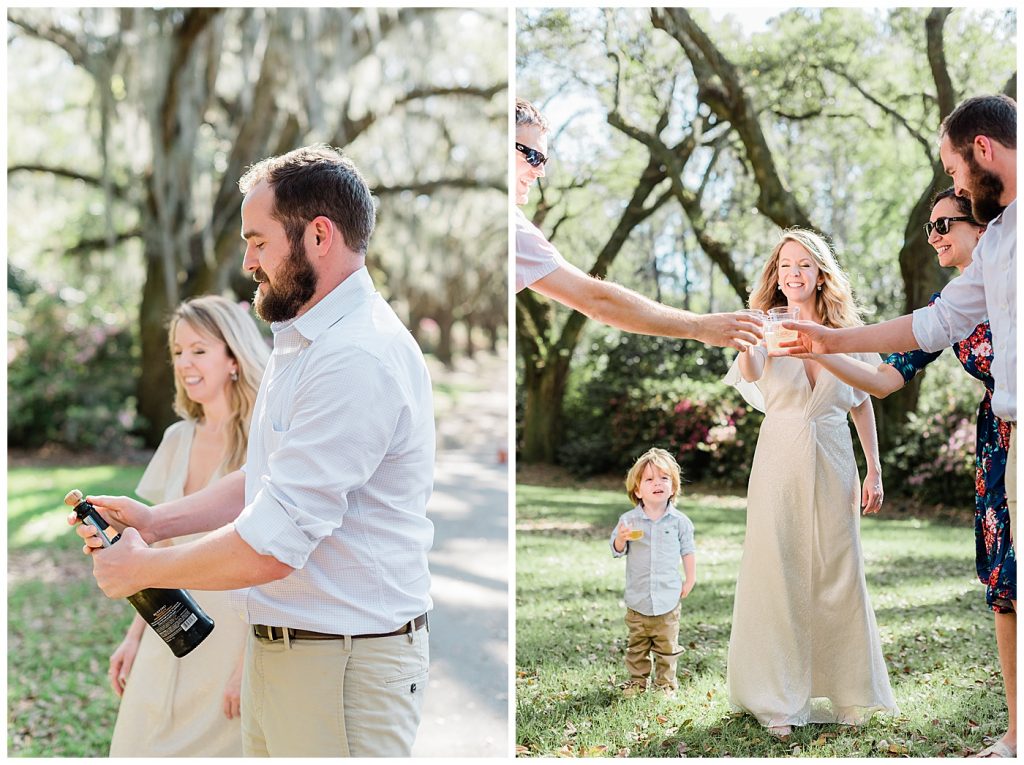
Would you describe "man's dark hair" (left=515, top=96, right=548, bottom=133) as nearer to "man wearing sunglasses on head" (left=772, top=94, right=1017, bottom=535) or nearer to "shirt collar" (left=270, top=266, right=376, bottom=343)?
"man wearing sunglasses on head" (left=772, top=94, right=1017, bottom=535)

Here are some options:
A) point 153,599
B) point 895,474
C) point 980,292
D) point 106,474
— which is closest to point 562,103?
point 980,292

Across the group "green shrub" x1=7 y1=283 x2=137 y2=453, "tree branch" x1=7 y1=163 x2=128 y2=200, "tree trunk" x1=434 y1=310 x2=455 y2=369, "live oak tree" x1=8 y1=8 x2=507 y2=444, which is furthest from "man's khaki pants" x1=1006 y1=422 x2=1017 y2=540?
"tree trunk" x1=434 y1=310 x2=455 y2=369

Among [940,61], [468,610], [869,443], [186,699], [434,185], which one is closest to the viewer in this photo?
[186,699]

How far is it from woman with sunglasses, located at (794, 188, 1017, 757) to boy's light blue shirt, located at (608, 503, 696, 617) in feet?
2.58

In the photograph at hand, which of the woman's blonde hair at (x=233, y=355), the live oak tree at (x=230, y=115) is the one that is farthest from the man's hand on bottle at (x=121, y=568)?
the live oak tree at (x=230, y=115)

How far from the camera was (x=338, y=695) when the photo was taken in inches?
69.6

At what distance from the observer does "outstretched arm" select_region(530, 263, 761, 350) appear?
2648 mm

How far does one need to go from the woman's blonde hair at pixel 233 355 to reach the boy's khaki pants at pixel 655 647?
1392mm

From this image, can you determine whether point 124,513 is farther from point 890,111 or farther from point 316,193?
point 890,111

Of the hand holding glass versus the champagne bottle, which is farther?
the hand holding glass

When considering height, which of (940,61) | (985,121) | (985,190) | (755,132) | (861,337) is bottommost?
(861,337)

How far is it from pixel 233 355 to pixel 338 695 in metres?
1.20

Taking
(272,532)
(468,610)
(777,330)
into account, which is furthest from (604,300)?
(468,610)

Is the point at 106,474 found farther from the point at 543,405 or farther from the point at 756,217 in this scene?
the point at 756,217
